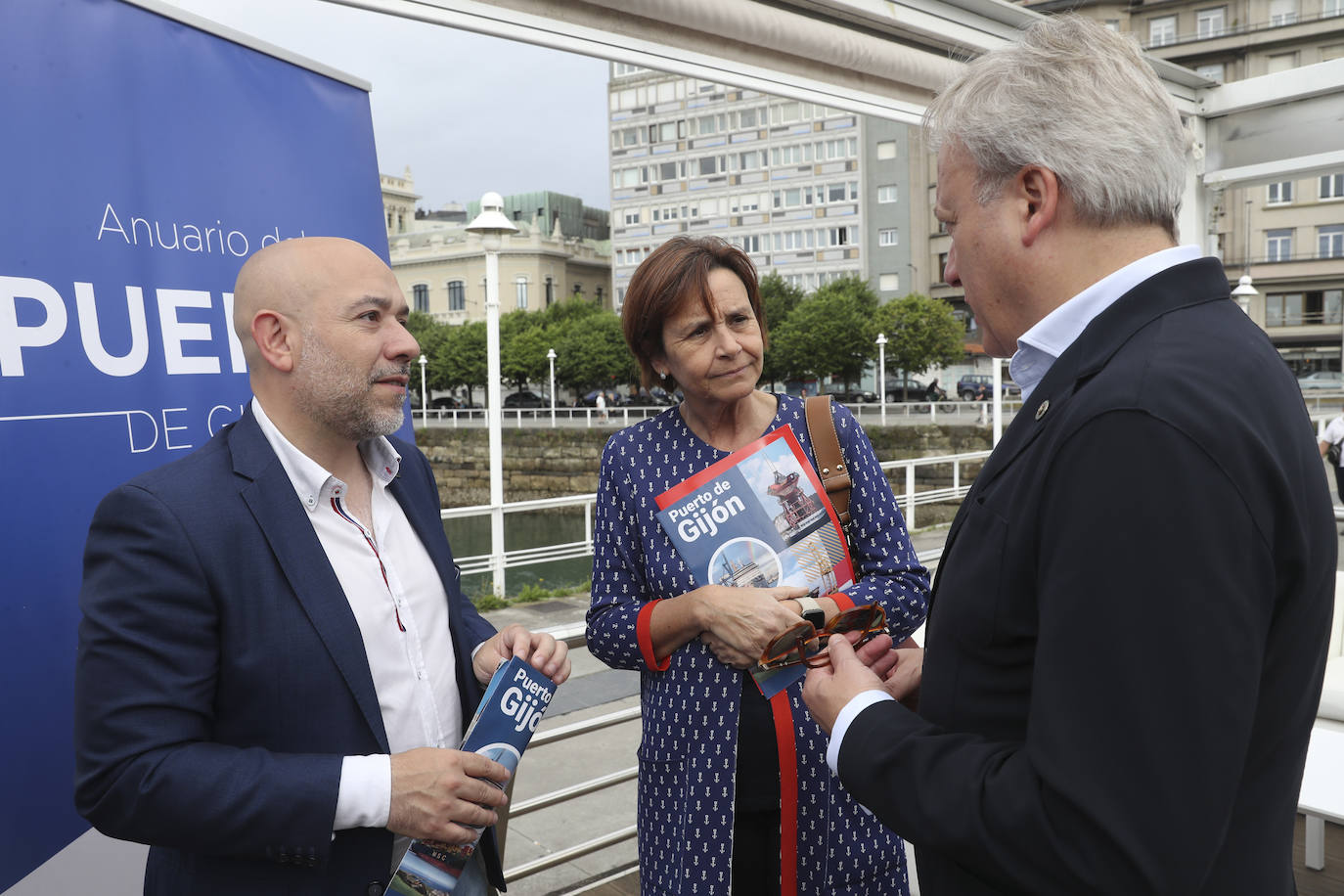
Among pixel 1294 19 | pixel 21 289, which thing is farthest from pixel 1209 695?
pixel 1294 19

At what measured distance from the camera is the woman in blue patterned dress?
181cm

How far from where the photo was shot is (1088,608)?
2.95 feet

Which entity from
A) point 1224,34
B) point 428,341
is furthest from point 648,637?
point 428,341

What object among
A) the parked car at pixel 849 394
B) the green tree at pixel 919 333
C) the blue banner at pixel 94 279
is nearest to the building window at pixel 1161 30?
the green tree at pixel 919 333

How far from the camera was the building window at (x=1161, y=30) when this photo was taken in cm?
4500

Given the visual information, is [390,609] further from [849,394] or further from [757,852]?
[849,394]

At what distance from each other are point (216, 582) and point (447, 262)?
71.8 meters

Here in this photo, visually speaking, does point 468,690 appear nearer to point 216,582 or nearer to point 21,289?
point 216,582

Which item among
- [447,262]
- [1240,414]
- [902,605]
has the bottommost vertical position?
[902,605]

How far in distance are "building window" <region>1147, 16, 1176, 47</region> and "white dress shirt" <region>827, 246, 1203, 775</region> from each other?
172 feet

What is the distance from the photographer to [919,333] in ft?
130

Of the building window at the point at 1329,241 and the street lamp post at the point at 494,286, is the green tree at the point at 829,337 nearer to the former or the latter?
the building window at the point at 1329,241

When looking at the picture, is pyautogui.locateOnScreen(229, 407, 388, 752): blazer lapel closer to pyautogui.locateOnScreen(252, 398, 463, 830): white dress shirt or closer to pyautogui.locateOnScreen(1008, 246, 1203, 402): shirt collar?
pyautogui.locateOnScreen(252, 398, 463, 830): white dress shirt

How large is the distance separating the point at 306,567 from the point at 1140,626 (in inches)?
48.8
